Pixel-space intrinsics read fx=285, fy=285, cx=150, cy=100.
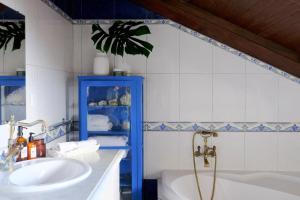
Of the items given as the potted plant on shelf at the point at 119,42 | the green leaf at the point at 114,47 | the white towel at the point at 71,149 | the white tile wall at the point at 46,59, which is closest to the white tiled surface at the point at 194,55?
the potted plant on shelf at the point at 119,42

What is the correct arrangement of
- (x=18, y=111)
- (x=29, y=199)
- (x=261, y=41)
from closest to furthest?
(x=29, y=199)
(x=18, y=111)
(x=261, y=41)

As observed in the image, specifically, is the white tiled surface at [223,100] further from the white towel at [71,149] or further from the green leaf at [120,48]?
the white towel at [71,149]

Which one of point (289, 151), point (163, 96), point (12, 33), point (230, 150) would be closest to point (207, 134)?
point (230, 150)

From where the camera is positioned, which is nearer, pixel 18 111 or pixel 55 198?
pixel 55 198

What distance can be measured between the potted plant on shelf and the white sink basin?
3.60 feet

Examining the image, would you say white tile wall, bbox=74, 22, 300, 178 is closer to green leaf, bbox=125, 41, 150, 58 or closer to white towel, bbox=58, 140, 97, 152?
green leaf, bbox=125, 41, 150, 58

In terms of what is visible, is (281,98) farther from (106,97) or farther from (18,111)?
(18,111)

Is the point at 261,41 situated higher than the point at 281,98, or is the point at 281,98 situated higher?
the point at 261,41

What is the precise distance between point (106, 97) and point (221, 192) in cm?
130

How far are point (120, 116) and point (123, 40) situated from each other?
2.10 ft

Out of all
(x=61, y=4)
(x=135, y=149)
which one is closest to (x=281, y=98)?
(x=135, y=149)

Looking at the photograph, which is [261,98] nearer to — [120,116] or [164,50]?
[164,50]

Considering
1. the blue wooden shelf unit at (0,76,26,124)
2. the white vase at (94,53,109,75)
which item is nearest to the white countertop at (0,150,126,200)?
the blue wooden shelf unit at (0,76,26,124)

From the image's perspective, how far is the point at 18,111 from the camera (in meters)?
1.66
